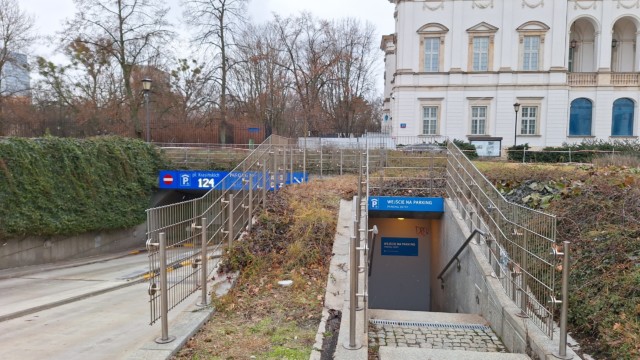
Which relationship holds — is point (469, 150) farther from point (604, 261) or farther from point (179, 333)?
point (179, 333)

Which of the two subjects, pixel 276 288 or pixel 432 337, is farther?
pixel 276 288

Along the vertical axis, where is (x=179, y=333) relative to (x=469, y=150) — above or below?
below

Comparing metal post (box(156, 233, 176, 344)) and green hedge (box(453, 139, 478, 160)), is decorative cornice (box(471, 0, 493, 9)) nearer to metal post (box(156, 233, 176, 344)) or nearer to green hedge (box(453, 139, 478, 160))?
green hedge (box(453, 139, 478, 160))

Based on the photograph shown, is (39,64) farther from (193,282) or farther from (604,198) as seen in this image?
(604,198)

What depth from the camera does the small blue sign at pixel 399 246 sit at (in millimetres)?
13688

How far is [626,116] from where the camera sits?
28.8 meters

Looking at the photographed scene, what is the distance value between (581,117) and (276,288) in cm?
2966

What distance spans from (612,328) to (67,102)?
33.9m

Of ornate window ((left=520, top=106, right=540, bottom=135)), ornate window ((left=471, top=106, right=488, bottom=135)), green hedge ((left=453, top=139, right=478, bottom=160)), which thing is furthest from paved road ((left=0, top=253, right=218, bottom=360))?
ornate window ((left=520, top=106, right=540, bottom=135))

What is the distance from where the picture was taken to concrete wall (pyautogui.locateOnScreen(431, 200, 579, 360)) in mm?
4422

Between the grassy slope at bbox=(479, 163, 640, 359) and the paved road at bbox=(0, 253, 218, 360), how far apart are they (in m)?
4.68

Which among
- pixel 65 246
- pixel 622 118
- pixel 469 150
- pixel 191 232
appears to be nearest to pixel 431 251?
pixel 191 232

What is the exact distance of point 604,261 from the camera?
532 centimetres

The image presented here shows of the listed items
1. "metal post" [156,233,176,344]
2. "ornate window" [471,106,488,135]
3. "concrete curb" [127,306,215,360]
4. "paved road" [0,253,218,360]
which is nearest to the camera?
"concrete curb" [127,306,215,360]
